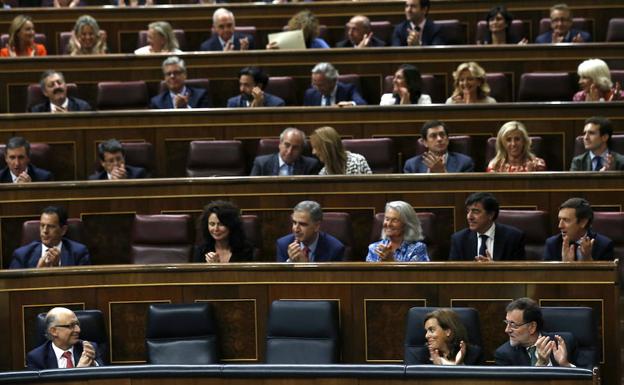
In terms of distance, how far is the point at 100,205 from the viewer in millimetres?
4602

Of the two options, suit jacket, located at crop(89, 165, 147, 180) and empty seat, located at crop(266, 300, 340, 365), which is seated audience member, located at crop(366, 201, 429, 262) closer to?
empty seat, located at crop(266, 300, 340, 365)

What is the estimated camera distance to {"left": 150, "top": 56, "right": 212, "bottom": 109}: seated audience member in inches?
208

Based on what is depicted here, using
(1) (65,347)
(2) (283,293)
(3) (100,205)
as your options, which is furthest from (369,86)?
(1) (65,347)

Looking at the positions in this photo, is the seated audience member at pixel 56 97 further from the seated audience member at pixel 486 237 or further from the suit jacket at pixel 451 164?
the seated audience member at pixel 486 237

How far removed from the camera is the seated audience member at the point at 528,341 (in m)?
3.50

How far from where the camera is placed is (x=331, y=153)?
15.3 ft

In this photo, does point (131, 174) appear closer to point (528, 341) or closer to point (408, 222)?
point (408, 222)

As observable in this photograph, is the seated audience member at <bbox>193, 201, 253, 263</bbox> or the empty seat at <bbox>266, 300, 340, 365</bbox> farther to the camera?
the seated audience member at <bbox>193, 201, 253, 263</bbox>

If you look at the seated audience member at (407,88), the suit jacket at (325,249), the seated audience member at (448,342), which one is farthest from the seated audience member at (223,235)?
the seated audience member at (407,88)

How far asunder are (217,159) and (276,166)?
10.7 inches

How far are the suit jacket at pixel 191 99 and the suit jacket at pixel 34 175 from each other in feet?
1.98

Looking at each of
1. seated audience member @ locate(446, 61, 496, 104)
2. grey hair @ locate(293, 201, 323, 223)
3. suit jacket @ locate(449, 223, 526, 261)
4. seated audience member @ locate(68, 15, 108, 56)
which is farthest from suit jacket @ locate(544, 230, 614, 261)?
seated audience member @ locate(68, 15, 108, 56)

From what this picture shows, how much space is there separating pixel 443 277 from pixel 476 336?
0.91 feet

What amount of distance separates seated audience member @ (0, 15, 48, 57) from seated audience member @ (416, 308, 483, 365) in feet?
8.90
